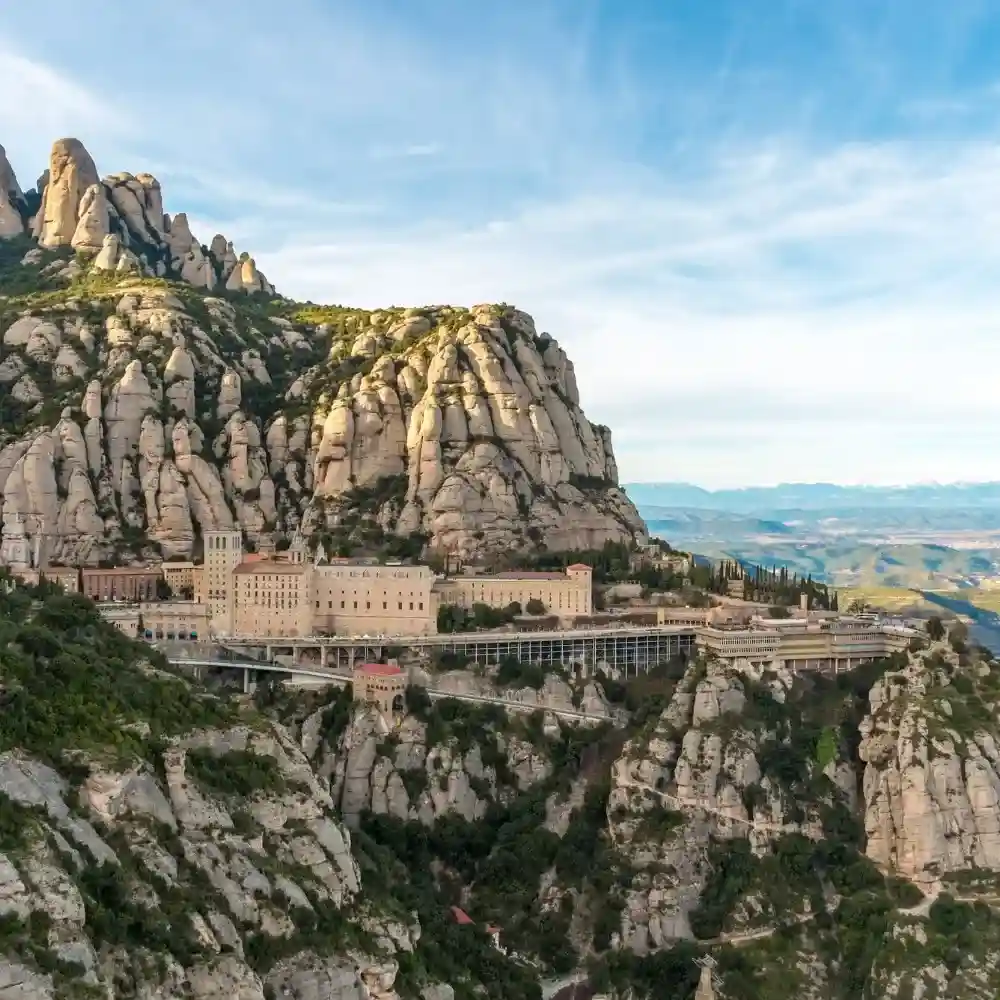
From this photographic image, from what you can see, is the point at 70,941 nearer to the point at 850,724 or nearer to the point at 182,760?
the point at 182,760

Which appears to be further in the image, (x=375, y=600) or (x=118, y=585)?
(x=118, y=585)

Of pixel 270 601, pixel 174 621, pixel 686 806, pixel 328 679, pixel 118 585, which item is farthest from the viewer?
pixel 118 585

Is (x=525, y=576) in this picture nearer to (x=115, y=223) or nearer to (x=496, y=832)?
(x=496, y=832)

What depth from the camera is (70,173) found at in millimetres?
158000

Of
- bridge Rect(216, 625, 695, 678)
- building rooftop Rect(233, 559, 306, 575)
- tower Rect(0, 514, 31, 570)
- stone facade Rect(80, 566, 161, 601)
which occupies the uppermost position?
tower Rect(0, 514, 31, 570)

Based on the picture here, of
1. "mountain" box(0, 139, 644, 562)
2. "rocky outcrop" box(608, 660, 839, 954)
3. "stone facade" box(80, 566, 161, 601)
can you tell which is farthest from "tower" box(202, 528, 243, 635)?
"rocky outcrop" box(608, 660, 839, 954)

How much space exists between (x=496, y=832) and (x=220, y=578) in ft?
94.5

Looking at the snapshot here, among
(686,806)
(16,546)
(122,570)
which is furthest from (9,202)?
(686,806)

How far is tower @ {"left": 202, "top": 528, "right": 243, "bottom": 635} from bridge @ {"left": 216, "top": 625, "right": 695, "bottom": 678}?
179 centimetres

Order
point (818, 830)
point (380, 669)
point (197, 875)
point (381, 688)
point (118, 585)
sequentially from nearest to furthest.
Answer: point (197, 875) → point (818, 830) → point (381, 688) → point (380, 669) → point (118, 585)

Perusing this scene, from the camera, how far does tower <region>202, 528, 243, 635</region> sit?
9703cm

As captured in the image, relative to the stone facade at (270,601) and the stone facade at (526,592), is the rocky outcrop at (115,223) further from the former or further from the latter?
the stone facade at (526,592)

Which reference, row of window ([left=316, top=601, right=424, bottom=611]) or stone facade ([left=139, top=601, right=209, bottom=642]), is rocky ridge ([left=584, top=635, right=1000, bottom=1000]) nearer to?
row of window ([left=316, top=601, right=424, bottom=611])

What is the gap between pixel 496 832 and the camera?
84.5 m
